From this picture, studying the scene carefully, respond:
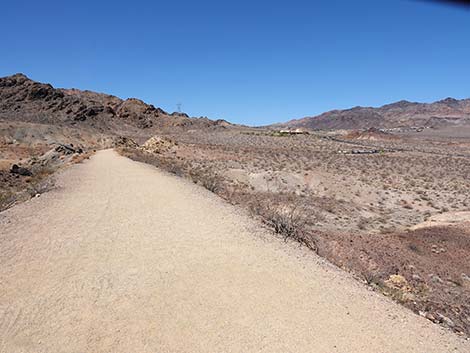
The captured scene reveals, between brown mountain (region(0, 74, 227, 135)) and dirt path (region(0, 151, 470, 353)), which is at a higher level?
brown mountain (region(0, 74, 227, 135))

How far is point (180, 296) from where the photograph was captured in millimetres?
5402

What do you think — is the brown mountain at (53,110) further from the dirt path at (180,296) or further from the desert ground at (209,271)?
the dirt path at (180,296)

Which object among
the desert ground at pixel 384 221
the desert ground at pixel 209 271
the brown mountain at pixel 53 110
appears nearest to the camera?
the desert ground at pixel 209 271

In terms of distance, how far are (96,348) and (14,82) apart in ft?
320

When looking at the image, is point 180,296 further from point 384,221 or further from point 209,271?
point 384,221

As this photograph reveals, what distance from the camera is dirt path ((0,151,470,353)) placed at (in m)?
4.42

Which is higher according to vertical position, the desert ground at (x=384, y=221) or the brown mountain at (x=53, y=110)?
the brown mountain at (x=53, y=110)

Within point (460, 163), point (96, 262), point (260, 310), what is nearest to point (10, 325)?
point (96, 262)

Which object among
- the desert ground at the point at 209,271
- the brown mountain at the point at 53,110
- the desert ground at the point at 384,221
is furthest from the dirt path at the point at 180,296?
the brown mountain at the point at 53,110

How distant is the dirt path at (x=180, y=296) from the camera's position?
4.42m

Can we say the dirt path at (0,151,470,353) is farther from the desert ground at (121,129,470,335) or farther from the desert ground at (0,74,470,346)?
the desert ground at (121,129,470,335)

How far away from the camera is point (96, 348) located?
4.18 metres

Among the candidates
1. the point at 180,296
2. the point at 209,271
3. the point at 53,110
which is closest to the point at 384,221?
the point at 209,271

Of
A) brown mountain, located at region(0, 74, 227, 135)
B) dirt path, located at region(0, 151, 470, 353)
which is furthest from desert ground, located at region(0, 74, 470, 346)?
brown mountain, located at region(0, 74, 227, 135)
